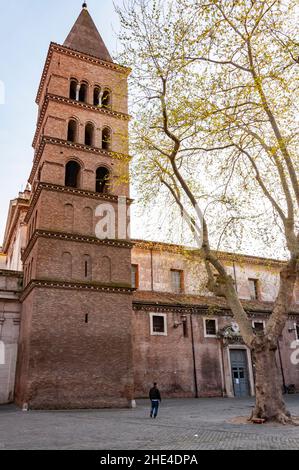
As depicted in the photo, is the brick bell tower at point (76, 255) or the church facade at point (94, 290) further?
the church facade at point (94, 290)

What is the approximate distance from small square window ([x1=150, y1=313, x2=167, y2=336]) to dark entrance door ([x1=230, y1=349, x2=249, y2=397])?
5508 mm

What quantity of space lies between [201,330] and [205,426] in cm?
1528

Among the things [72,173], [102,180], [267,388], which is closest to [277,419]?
[267,388]

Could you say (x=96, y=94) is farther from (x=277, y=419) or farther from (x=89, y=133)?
(x=277, y=419)

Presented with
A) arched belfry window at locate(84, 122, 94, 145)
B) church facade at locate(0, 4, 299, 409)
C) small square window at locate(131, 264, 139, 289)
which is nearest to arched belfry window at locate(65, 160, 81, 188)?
church facade at locate(0, 4, 299, 409)

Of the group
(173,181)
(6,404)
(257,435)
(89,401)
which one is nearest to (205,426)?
(257,435)

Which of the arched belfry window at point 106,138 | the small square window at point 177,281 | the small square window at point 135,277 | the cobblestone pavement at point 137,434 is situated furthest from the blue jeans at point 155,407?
the small square window at point 177,281

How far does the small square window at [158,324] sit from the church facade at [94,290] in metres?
0.06

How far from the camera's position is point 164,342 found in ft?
82.7

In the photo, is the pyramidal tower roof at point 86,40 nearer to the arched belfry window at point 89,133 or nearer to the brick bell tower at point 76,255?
the brick bell tower at point 76,255

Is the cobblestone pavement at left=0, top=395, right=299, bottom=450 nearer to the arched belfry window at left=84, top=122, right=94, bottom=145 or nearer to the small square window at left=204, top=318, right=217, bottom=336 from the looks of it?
the small square window at left=204, top=318, right=217, bottom=336

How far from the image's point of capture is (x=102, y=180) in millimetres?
22750

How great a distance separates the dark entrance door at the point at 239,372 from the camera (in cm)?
2680
